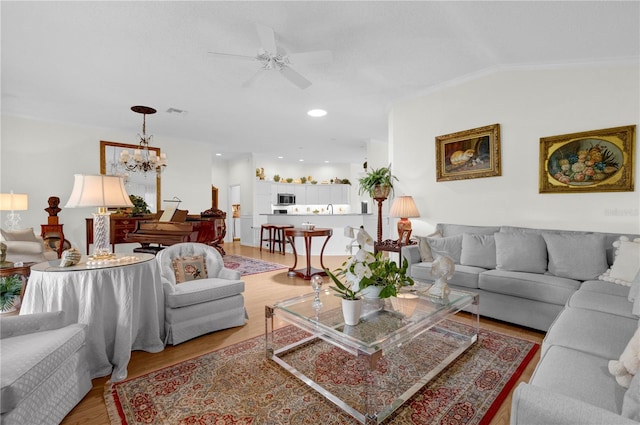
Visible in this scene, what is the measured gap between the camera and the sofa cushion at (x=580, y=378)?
113cm

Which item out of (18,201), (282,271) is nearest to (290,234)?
(282,271)

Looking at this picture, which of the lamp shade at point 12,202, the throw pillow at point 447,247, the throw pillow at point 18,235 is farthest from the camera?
the lamp shade at point 12,202

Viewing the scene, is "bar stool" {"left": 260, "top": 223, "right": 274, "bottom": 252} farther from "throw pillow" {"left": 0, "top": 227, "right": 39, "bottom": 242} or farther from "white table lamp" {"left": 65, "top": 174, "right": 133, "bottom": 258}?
"white table lamp" {"left": 65, "top": 174, "right": 133, "bottom": 258}

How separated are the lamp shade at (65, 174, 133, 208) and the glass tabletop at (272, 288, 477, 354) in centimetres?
150

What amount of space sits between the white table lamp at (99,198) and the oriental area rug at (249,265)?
2.80m

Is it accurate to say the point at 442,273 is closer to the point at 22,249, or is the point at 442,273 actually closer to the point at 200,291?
the point at 200,291

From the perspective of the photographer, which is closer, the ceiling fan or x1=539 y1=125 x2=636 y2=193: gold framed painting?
the ceiling fan

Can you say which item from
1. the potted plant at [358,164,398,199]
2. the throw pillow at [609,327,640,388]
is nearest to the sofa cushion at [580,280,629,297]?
the throw pillow at [609,327,640,388]

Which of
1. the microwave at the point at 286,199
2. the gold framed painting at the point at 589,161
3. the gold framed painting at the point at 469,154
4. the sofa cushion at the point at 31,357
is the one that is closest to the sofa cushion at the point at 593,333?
the gold framed painting at the point at 589,161

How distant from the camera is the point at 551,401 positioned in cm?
95

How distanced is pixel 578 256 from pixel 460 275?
988mm

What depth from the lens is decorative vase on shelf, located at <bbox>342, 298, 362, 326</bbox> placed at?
1.93m

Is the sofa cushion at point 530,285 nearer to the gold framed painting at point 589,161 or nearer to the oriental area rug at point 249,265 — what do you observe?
the gold framed painting at point 589,161

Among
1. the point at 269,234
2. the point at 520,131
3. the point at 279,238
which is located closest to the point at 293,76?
the point at 520,131
